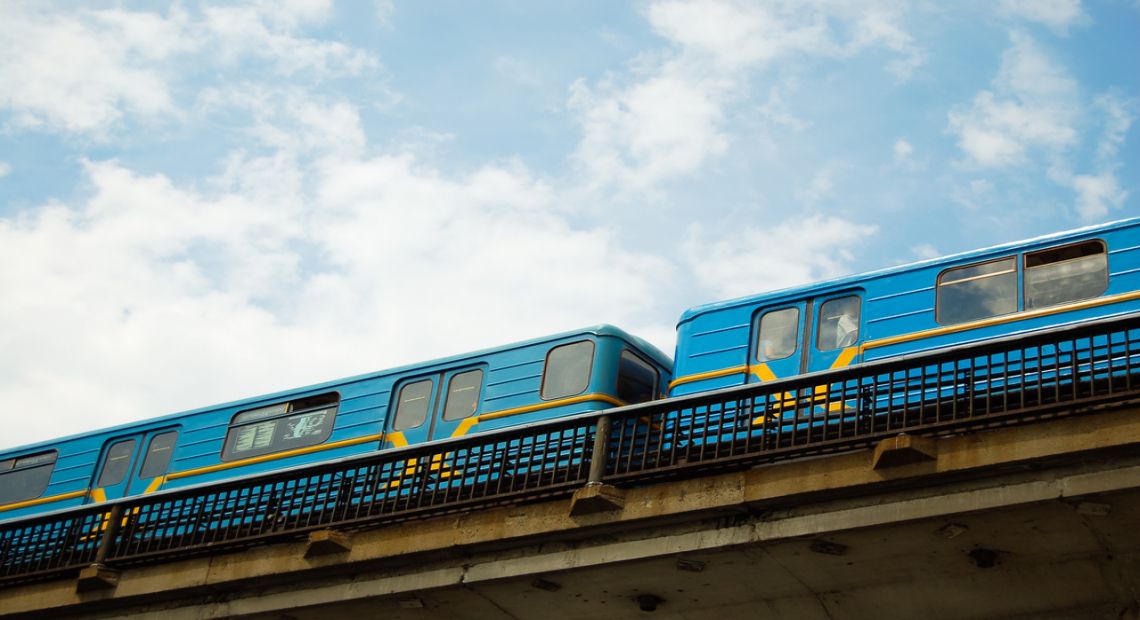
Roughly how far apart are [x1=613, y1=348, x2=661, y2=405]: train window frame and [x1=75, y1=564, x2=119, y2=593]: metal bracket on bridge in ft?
20.1

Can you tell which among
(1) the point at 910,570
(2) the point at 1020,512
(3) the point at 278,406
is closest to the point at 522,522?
(1) the point at 910,570

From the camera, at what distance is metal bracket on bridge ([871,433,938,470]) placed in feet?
35.0

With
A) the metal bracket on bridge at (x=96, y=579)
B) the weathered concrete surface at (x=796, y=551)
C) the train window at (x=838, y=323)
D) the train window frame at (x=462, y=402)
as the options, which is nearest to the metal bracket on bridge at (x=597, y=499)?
the weathered concrete surface at (x=796, y=551)

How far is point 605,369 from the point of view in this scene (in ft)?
54.5

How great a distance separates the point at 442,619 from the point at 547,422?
2303 millimetres

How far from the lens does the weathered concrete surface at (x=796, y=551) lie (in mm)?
10398

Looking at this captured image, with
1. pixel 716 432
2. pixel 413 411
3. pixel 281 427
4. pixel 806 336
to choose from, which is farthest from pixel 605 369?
pixel 281 427

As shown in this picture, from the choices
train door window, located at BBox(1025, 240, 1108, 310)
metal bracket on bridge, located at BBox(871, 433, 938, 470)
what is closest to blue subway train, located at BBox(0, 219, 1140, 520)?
train door window, located at BBox(1025, 240, 1108, 310)

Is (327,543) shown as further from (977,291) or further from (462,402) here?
(977,291)

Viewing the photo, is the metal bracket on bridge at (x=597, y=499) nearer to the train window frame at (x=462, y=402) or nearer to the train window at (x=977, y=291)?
the train window at (x=977, y=291)

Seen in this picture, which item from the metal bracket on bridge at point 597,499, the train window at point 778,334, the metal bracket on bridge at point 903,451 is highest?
the train window at point 778,334

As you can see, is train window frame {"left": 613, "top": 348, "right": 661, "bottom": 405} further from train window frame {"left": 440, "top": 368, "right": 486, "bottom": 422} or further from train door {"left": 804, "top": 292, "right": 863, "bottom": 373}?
train door {"left": 804, "top": 292, "right": 863, "bottom": 373}

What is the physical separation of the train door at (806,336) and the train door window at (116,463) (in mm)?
10200

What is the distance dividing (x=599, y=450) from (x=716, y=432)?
1.08 metres
